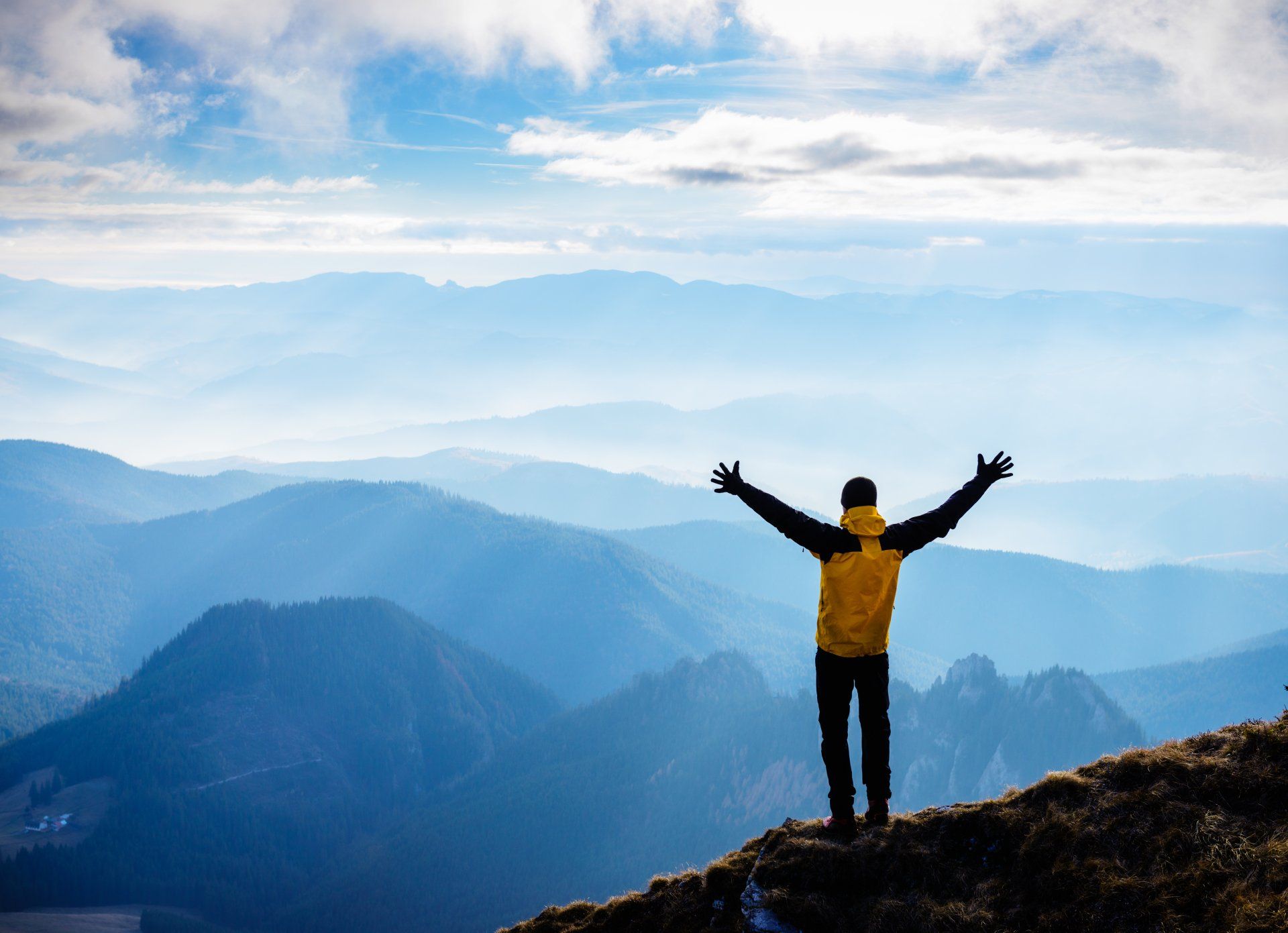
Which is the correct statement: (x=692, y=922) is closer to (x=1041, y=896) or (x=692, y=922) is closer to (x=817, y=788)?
(x=1041, y=896)

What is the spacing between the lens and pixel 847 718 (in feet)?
45.0

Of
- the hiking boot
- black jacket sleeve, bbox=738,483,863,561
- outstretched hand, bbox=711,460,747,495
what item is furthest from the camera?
the hiking boot

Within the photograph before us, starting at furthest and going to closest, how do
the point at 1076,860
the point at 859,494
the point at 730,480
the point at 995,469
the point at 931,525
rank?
the point at 995,469
the point at 730,480
the point at 931,525
the point at 859,494
the point at 1076,860

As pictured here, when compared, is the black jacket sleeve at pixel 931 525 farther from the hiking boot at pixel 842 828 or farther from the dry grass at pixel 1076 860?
the hiking boot at pixel 842 828

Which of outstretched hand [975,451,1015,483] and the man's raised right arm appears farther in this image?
outstretched hand [975,451,1015,483]

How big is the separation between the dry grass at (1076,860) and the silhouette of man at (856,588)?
4.53 feet

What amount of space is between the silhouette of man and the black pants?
15mm

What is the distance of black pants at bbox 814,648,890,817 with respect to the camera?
1348 centimetres

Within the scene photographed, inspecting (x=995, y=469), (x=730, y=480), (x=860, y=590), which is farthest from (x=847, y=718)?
(x=995, y=469)

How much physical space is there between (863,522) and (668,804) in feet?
629

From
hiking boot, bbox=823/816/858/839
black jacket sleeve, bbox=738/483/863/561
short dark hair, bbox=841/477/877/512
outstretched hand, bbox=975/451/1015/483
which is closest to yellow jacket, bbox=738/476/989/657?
black jacket sleeve, bbox=738/483/863/561

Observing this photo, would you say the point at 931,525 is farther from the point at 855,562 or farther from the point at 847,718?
the point at 847,718

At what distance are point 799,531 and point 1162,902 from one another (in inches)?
253

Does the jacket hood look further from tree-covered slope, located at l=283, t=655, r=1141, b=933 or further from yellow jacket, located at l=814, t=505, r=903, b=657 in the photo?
tree-covered slope, located at l=283, t=655, r=1141, b=933
